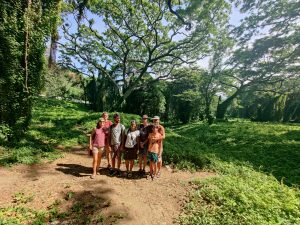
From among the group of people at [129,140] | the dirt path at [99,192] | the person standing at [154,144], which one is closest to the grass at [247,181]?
the dirt path at [99,192]

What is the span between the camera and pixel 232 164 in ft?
35.9

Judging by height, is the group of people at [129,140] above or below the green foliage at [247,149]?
above

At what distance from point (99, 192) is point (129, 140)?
6.48 ft

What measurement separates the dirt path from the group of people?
60cm

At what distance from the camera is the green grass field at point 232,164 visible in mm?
6082

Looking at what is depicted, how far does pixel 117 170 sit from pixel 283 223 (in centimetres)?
508

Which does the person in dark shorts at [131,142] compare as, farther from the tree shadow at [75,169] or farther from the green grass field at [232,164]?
the green grass field at [232,164]

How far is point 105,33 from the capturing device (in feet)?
75.7

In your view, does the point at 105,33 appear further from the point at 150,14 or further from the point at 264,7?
the point at 264,7

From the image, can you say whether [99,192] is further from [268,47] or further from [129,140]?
[268,47]

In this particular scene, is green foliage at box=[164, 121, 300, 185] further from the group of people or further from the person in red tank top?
the person in red tank top

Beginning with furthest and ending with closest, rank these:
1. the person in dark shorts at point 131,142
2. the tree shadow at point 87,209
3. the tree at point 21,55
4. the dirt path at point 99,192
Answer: the tree at point 21,55 → the person in dark shorts at point 131,142 → the dirt path at point 99,192 → the tree shadow at point 87,209

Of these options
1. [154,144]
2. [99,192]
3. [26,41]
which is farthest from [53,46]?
[99,192]

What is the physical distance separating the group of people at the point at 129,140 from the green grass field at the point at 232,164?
1.74 m
